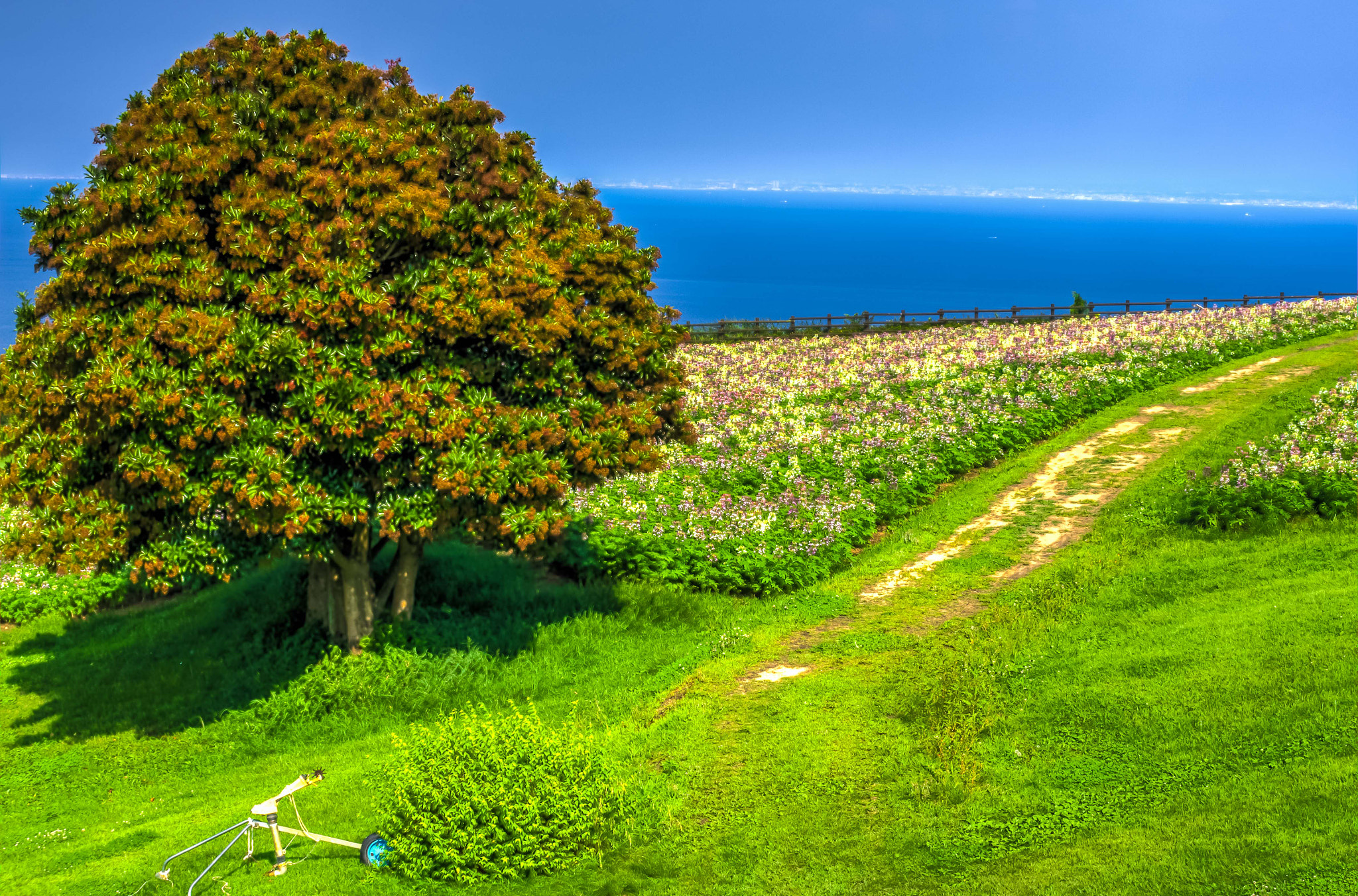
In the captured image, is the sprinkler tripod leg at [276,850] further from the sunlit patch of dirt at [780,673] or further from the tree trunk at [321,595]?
the sunlit patch of dirt at [780,673]

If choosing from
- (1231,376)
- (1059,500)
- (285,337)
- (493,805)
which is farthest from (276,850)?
(1231,376)

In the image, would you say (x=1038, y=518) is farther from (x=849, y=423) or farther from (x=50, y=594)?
(x=50, y=594)

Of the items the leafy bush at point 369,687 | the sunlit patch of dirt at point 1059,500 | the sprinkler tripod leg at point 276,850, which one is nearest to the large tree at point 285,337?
the leafy bush at point 369,687

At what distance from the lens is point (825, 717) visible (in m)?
12.4

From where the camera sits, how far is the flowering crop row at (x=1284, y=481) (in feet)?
56.3

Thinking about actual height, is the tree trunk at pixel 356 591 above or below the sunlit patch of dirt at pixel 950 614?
above

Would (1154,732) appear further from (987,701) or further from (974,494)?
(974,494)

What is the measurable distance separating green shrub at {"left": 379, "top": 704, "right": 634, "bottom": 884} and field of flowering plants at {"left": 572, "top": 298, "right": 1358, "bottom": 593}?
874 centimetres

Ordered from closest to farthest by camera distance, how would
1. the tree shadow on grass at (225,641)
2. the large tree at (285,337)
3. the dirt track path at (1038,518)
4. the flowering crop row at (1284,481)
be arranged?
the large tree at (285,337) < the tree shadow on grass at (225,641) < the dirt track path at (1038,518) < the flowering crop row at (1284,481)

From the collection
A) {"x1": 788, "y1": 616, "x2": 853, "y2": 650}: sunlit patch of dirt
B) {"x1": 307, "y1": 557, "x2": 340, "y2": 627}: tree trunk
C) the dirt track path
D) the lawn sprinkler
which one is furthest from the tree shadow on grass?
the lawn sprinkler

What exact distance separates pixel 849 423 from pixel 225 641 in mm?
16593

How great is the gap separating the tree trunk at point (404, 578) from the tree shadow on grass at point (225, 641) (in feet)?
1.31

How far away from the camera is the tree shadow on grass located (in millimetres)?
15367

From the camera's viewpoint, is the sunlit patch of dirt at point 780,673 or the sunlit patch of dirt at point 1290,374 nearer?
the sunlit patch of dirt at point 780,673
